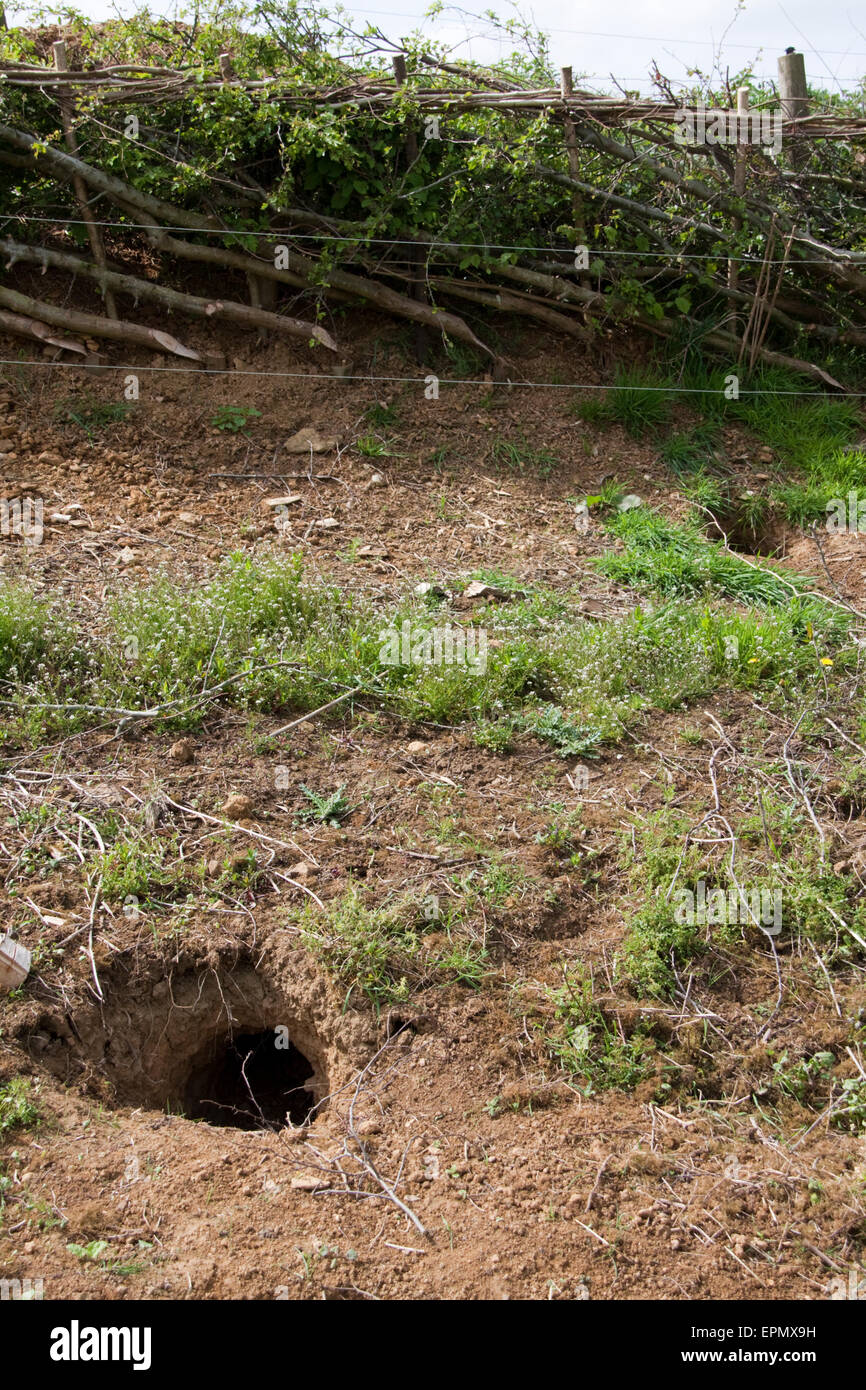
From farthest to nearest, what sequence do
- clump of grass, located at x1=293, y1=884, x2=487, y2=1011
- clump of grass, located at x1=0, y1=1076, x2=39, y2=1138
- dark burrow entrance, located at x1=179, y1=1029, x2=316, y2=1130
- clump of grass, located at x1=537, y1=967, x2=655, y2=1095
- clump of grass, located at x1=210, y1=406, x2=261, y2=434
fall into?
clump of grass, located at x1=210, y1=406, x2=261, y2=434 < dark burrow entrance, located at x1=179, y1=1029, x2=316, y2=1130 < clump of grass, located at x1=293, y1=884, x2=487, y2=1011 < clump of grass, located at x1=537, y1=967, x2=655, y2=1095 < clump of grass, located at x1=0, y1=1076, x2=39, y2=1138

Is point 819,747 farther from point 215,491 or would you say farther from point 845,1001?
point 215,491

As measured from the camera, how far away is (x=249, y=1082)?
3643 millimetres

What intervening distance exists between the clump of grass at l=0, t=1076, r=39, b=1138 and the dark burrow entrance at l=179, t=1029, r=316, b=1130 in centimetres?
65

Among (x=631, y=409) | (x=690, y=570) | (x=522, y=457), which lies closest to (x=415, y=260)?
(x=522, y=457)

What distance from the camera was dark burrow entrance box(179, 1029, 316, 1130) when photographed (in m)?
3.48

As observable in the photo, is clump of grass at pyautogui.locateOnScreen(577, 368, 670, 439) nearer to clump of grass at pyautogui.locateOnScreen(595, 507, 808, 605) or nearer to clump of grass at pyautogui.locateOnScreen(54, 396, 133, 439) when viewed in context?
clump of grass at pyautogui.locateOnScreen(595, 507, 808, 605)

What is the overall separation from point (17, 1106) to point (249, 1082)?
3.28 feet

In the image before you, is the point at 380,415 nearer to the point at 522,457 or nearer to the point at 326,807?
the point at 522,457

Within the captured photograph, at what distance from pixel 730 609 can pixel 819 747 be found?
3.07ft

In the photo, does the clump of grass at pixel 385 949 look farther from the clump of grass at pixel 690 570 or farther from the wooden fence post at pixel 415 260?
the wooden fence post at pixel 415 260

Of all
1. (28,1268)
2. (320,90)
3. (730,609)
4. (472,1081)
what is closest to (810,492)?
(730,609)

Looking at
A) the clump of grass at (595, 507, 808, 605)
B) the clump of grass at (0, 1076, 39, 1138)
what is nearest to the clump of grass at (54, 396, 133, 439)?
the clump of grass at (595, 507, 808, 605)

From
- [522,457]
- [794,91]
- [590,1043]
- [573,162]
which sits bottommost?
[590,1043]

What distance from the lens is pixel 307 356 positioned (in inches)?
242
